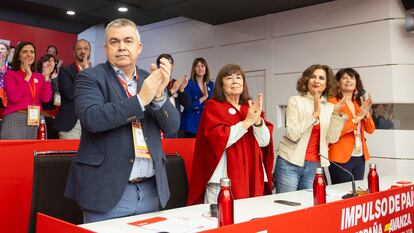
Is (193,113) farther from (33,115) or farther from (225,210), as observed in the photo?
(225,210)

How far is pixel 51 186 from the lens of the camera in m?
2.04

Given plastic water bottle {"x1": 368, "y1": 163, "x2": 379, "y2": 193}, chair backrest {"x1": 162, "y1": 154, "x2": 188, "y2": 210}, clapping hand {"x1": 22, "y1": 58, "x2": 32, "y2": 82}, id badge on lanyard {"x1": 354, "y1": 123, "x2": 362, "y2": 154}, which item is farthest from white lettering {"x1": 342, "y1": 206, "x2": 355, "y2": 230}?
clapping hand {"x1": 22, "y1": 58, "x2": 32, "y2": 82}

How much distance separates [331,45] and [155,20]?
10.6 feet

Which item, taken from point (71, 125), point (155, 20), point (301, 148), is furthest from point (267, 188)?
point (155, 20)

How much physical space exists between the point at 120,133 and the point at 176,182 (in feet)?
3.76

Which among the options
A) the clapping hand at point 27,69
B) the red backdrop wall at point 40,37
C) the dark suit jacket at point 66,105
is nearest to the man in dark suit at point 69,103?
the dark suit jacket at point 66,105

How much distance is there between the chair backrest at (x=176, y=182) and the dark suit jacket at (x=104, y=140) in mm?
974

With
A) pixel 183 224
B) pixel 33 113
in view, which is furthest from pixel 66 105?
pixel 183 224

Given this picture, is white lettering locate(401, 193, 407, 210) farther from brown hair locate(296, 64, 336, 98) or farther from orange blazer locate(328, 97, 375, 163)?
brown hair locate(296, 64, 336, 98)

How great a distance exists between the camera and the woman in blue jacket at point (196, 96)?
14.3 feet

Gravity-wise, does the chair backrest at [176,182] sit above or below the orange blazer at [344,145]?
below

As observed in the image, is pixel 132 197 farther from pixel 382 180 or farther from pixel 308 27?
pixel 308 27

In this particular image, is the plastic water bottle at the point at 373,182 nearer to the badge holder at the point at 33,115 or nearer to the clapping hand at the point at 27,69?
the badge holder at the point at 33,115

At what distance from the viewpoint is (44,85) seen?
3.45m
